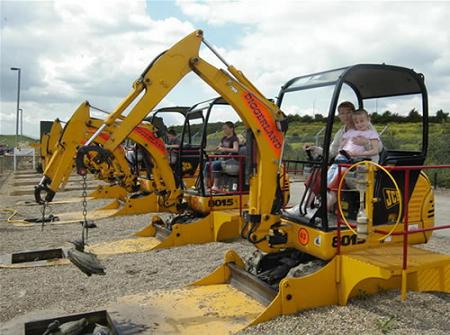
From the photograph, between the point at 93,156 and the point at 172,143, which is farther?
the point at 172,143

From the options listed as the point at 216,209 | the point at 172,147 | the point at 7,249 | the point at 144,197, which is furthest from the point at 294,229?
the point at 144,197

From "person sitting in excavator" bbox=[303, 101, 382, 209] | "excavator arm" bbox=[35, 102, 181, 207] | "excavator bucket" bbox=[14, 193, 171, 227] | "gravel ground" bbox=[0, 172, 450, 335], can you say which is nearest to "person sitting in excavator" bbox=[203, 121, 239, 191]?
"excavator arm" bbox=[35, 102, 181, 207]

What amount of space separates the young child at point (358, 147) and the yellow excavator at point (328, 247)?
12 cm

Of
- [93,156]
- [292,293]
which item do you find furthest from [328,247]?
[93,156]

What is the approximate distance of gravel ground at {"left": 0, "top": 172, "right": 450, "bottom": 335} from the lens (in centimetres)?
499

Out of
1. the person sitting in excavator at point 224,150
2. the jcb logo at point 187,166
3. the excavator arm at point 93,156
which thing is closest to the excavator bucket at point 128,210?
the jcb logo at point 187,166

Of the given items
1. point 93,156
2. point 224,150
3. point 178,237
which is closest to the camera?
point 93,156

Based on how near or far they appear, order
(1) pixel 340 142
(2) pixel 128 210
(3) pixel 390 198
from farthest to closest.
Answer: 1. (2) pixel 128 210
2. (1) pixel 340 142
3. (3) pixel 390 198

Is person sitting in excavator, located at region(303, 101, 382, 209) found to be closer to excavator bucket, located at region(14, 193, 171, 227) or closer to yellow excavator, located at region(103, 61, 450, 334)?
yellow excavator, located at region(103, 61, 450, 334)

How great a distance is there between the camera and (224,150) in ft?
32.2

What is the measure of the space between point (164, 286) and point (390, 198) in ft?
10.1

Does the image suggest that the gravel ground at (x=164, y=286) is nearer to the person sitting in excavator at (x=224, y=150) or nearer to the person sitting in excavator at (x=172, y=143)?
the person sitting in excavator at (x=224, y=150)

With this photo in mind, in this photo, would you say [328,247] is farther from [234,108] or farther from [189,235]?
[189,235]

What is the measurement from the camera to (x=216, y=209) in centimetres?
948
